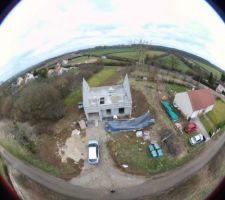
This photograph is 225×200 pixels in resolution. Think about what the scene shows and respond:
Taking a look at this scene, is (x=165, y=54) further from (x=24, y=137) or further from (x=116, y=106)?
(x=24, y=137)

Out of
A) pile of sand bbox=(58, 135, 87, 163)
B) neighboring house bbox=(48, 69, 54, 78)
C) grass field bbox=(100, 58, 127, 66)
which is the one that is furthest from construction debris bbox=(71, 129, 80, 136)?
grass field bbox=(100, 58, 127, 66)

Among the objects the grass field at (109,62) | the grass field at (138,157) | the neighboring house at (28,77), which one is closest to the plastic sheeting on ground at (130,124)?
the grass field at (138,157)

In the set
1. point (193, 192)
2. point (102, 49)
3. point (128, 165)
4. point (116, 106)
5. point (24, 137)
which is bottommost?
point (193, 192)

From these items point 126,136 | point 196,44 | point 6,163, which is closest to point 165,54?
point 196,44

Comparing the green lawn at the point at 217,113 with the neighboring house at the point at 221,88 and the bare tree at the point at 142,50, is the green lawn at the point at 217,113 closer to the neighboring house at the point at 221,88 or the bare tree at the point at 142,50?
the neighboring house at the point at 221,88

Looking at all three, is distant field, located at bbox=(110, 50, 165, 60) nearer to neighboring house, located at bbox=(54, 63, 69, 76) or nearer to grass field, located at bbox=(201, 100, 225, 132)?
neighboring house, located at bbox=(54, 63, 69, 76)
